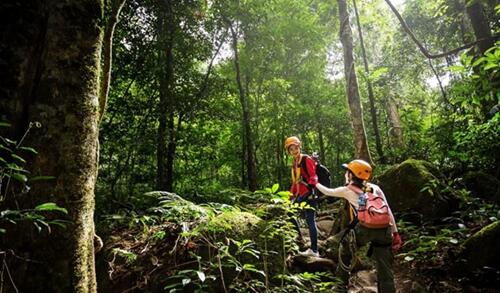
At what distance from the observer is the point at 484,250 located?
5.00 m

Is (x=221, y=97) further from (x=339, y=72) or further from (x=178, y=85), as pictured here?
(x=339, y=72)

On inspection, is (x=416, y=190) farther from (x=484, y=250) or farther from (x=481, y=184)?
Answer: (x=484, y=250)

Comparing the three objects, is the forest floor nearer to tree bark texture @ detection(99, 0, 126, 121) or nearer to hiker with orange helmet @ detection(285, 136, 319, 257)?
hiker with orange helmet @ detection(285, 136, 319, 257)

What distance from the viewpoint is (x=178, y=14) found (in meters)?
11.1

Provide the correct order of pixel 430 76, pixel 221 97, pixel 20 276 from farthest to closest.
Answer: pixel 430 76, pixel 221 97, pixel 20 276

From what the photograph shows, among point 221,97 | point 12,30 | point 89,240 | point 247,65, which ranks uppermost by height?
point 247,65

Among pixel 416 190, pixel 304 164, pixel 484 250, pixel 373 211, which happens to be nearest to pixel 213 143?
pixel 304 164

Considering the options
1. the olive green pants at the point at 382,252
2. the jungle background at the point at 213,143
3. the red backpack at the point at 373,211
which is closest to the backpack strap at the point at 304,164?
the jungle background at the point at 213,143

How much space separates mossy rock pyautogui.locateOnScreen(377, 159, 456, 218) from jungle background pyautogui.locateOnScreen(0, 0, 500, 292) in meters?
0.04

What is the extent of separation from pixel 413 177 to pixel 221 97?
7.88 metres

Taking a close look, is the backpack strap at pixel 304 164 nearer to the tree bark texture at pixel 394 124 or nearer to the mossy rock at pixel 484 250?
the mossy rock at pixel 484 250

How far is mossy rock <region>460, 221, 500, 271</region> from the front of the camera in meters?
4.89

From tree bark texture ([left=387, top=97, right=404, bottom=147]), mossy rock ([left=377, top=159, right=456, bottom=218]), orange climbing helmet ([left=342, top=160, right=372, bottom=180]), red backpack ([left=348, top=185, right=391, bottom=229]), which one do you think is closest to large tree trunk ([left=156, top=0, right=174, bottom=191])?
mossy rock ([left=377, top=159, right=456, bottom=218])

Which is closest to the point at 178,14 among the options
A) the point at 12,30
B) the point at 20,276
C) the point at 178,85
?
the point at 178,85
